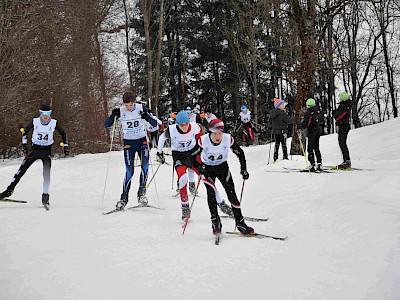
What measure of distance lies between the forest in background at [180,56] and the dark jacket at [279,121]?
105cm

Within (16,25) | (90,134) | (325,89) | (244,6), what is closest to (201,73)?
(244,6)

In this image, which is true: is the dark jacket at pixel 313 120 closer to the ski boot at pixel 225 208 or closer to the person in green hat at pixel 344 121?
the person in green hat at pixel 344 121

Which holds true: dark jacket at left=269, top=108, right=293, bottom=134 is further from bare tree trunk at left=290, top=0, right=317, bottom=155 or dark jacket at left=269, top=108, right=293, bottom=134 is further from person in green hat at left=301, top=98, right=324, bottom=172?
person in green hat at left=301, top=98, right=324, bottom=172

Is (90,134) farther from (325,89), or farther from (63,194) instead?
(325,89)

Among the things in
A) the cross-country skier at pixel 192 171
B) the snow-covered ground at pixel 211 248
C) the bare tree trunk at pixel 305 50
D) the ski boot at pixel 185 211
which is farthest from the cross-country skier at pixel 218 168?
the bare tree trunk at pixel 305 50

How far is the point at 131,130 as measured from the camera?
7844mm

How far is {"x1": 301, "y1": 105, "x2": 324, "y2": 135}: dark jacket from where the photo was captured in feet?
35.7

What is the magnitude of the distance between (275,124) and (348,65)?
129 inches

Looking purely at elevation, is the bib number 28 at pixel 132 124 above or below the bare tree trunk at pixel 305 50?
below

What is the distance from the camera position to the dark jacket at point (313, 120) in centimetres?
1089

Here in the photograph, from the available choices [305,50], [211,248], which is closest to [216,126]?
[211,248]

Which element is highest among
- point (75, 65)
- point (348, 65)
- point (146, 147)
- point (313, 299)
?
point (75, 65)

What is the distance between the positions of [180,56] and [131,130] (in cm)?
2502

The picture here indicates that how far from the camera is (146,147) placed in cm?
804
